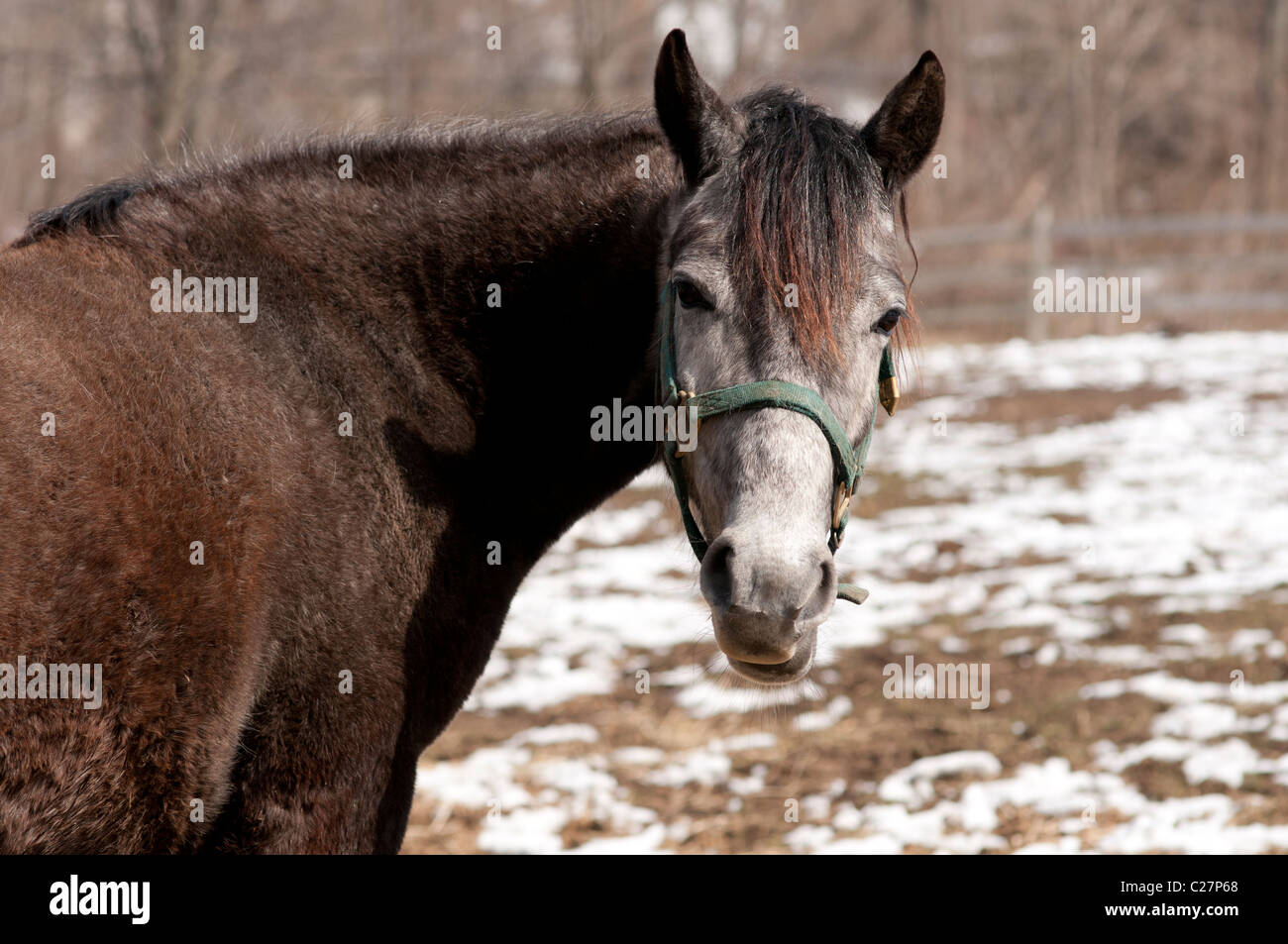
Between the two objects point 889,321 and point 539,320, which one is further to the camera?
point 539,320

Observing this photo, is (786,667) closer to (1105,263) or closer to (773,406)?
(773,406)

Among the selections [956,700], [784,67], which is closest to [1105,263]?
[784,67]

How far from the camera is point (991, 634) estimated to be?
680 centimetres

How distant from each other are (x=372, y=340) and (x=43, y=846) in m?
1.50

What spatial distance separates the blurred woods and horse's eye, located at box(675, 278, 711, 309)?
9.15 meters

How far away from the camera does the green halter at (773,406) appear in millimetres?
2613

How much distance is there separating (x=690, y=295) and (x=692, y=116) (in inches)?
19.3

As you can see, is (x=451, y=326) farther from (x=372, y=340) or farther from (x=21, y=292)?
(x=21, y=292)

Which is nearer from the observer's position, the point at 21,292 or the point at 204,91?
the point at 21,292

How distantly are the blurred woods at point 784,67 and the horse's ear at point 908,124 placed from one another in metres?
9.18

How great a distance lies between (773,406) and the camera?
8.56ft

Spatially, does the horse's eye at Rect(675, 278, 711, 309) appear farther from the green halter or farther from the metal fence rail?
the metal fence rail

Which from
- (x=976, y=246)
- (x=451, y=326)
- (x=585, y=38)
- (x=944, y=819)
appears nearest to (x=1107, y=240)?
(x=976, y=246)

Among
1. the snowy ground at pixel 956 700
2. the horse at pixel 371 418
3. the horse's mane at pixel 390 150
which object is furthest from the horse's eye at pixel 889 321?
the horse's mane at pixel 390 150
